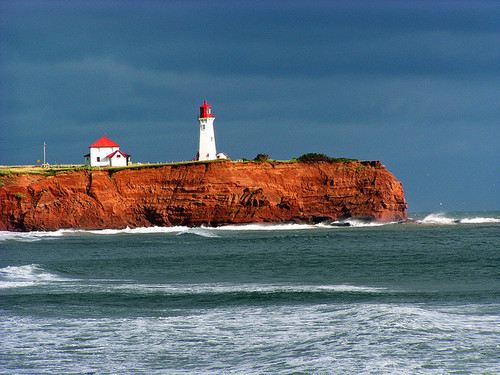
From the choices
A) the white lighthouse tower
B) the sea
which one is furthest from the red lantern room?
the sea

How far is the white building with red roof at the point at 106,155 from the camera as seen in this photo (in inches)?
2908

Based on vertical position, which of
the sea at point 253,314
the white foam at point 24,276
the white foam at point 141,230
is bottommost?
the sea at point 253,314

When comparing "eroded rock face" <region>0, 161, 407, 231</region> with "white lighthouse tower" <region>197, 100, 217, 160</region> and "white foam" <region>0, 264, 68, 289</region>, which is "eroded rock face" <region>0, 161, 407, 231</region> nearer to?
"white lighthouse tower" <region>197, 100, 217, 160</region>

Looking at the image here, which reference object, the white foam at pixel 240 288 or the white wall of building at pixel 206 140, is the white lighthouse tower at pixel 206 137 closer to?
the white wall of building at pixel 206 140

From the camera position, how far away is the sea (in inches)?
469

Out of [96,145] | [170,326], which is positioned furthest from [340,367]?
[96,145]

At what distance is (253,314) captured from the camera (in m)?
16.8

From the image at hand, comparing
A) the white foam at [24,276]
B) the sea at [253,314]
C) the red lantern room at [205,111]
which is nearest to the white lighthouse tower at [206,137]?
the red lantern room at [205,111]

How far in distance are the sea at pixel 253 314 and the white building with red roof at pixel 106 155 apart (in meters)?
41.5

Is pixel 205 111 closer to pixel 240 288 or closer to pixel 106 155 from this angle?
pixel 106 155

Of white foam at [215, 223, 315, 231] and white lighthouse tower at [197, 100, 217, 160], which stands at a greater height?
white lighthouse tower at [197, 100, 217, 160]

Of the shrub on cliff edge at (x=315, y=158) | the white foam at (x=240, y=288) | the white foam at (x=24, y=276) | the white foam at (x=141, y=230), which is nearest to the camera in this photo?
the white foam at (x=240, y=288)

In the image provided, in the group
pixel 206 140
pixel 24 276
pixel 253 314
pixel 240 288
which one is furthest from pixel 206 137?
pixel 253 314

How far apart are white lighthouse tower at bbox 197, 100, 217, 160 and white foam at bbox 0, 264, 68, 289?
47.8 meters
